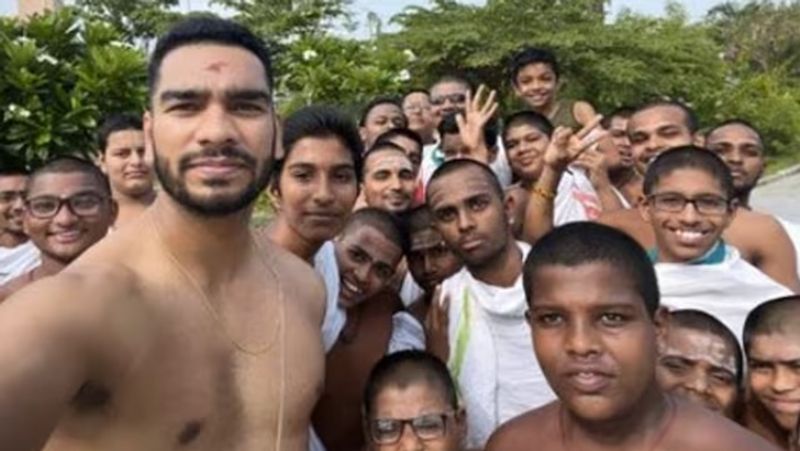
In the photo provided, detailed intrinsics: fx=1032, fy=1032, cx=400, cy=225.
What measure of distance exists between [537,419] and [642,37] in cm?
2345

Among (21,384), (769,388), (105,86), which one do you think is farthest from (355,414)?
(105,86)

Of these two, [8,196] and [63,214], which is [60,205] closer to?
[63,214]

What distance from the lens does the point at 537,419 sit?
2482 millimetres

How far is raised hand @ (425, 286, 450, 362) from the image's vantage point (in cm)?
340

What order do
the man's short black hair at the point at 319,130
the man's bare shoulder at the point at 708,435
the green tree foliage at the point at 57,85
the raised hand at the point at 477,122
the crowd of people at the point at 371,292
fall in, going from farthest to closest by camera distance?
1. the green tree foliage at the point at 57,85
2. the raised hand at the point at 477,122
3. the man's short black hair at the point at 319,130
4. the man's bare shoulder at the point at 708,435
5. the crowd of people at the point at 371,292

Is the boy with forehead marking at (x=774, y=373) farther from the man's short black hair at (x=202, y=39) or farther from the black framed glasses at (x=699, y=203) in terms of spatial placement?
the man's short black hair at (x=202, y=39)

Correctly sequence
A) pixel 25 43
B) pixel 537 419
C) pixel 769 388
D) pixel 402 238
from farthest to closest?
pixel 25 43
pixel 402 238
pixel 769 388
pixel 537 419

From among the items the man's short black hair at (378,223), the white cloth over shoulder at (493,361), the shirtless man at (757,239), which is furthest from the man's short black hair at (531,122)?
the white cloth over shoulder at (493,361)

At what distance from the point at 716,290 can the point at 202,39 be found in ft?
6.91

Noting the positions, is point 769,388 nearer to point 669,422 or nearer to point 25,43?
point 669,422

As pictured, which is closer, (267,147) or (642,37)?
(267,147)

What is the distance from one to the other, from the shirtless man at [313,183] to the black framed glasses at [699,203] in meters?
1.11

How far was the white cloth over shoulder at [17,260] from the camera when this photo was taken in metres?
4.70

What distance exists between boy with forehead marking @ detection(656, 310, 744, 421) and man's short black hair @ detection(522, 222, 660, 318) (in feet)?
1.88
